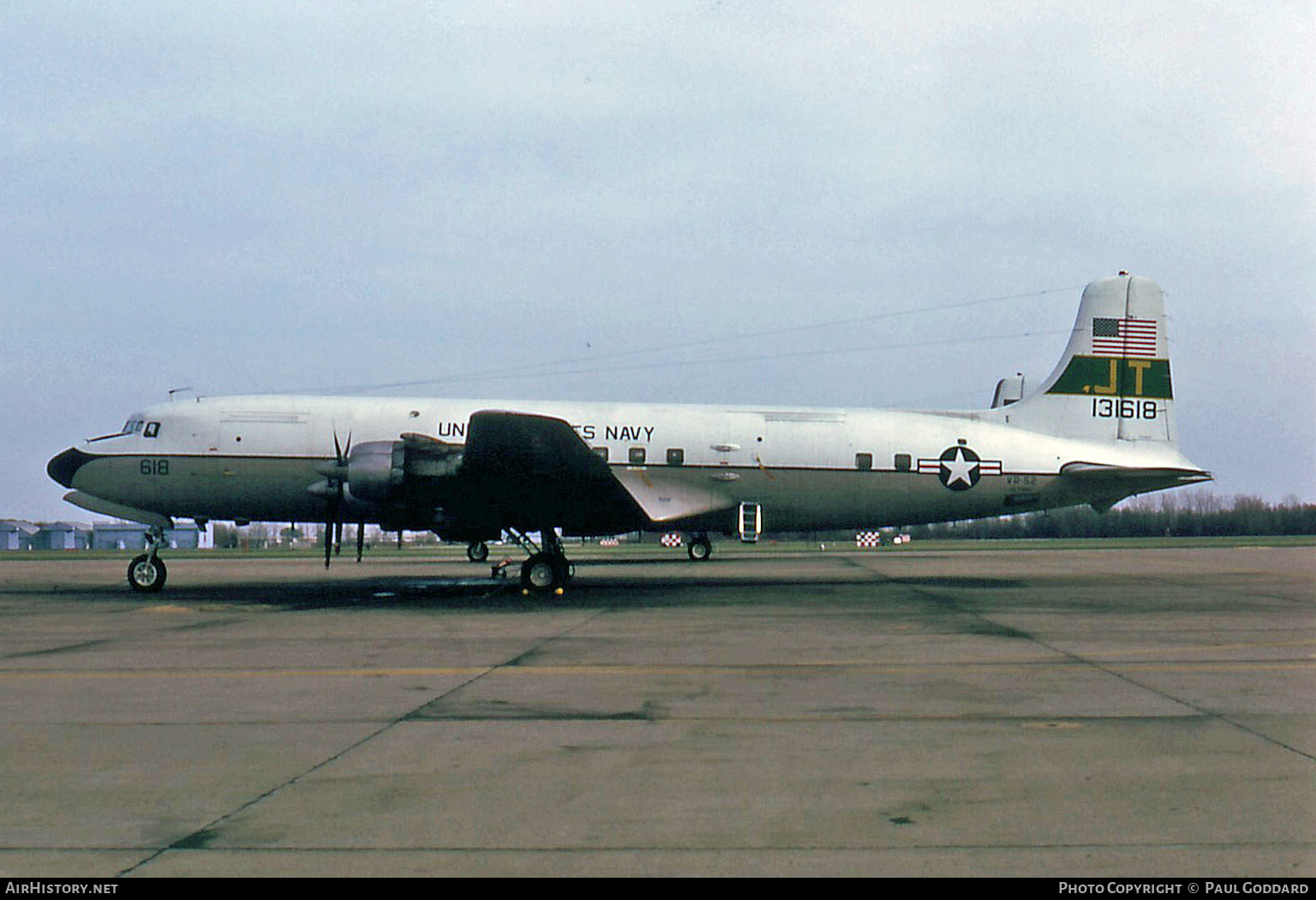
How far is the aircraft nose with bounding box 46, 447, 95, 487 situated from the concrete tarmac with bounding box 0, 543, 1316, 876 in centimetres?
554

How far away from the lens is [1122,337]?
910 inches

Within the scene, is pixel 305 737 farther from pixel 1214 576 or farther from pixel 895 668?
pixel 1214 576

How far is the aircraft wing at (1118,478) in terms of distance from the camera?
22.1m

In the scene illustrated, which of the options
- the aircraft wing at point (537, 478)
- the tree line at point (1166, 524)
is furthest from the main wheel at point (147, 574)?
the tree line at point (1166, 524)

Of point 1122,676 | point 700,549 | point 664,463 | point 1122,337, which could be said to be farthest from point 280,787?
point 700,549

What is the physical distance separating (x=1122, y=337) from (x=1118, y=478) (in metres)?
3.26

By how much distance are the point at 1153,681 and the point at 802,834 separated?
6114mm

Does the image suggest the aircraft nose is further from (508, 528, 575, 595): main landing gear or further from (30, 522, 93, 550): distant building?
(30, 522, 93, 550): distant building

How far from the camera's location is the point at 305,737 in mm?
7637

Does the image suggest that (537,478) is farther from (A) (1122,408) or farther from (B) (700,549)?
(B) (700,549)

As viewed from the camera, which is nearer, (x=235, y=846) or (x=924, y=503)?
(x=235, y=846)

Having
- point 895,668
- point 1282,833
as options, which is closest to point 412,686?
point 895,668

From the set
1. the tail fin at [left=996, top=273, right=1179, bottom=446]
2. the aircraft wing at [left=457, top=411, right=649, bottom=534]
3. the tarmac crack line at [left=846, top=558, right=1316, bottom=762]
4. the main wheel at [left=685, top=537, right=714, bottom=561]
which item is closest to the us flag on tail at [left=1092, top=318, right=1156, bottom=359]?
the tail fin at [left=996, top=273, right=1179, bottom=446]

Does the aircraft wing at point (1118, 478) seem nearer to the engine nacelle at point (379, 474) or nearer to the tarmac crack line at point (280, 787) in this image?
the engine nacelle at point (379, 474)
